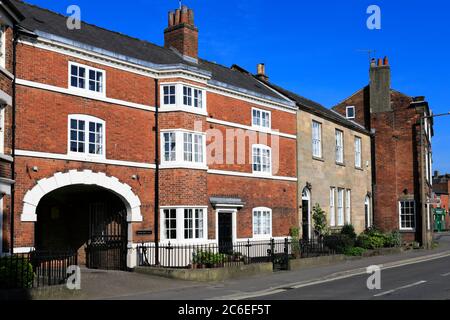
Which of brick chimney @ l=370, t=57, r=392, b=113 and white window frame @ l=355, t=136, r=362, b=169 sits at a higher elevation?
brick chimney @ l=370, t=57, r=392, b=113

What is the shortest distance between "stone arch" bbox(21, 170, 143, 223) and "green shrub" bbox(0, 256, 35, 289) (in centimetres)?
308

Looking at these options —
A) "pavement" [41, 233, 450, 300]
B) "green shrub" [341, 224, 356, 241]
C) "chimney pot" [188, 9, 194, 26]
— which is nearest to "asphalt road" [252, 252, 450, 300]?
"pavement" [41, 233, 450, 300]

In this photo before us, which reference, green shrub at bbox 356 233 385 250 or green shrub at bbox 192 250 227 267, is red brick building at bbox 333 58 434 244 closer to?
green shrub at bbox 356 233 385 250

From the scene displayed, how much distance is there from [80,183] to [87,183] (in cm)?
28

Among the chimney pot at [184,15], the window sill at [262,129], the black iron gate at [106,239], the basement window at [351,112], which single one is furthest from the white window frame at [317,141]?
the black iron gate at [106,239]

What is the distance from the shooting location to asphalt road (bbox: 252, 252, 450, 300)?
14258 mm

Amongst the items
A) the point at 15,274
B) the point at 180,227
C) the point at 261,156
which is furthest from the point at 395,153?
the point at 15,274

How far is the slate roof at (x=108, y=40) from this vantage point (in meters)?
20.1

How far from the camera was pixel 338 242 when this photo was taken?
28391 mm

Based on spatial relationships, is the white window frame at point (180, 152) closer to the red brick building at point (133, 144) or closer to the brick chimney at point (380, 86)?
the red brick building at point (133, 144)

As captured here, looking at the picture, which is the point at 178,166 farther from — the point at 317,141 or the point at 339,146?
the point at 339,146
